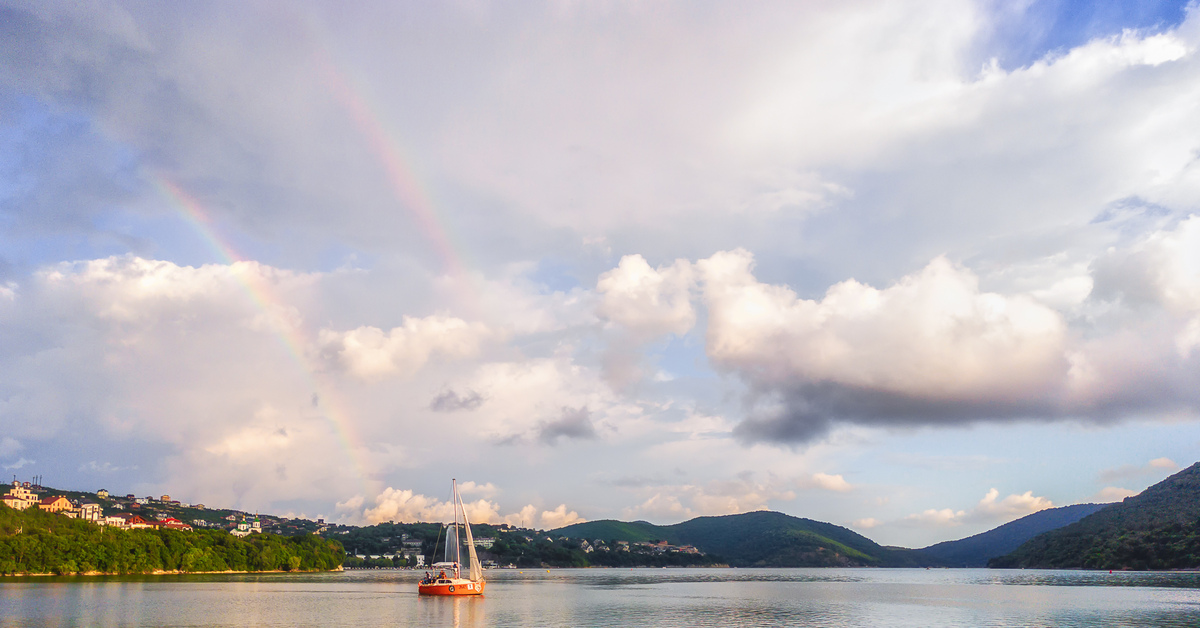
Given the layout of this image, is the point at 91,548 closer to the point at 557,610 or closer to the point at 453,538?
the point at 453,538

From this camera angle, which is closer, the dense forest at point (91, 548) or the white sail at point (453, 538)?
the white sail at point (453, 538)

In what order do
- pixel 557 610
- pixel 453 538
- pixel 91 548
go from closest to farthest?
pixel 557 610 < pixel 453 538 < pixel 91 548

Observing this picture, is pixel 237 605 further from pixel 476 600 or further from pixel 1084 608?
pixel 1084 608

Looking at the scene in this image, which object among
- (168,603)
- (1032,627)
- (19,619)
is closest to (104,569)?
(168,603)

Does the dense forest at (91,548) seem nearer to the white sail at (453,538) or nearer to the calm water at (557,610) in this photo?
the calm water at (557,610)

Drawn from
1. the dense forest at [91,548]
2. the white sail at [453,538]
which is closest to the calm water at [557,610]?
the white sail at [453,538]

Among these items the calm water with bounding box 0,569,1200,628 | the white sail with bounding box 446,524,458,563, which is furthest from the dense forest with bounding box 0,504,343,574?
the white sail with bounding box 446,524,458,563

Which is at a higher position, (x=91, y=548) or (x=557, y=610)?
(x=91, y=548)

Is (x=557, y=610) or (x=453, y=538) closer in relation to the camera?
(x=557, y=610)

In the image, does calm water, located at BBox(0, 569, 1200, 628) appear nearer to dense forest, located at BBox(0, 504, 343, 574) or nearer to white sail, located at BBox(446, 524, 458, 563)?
white sail, located at BBox(446, 524, 458, 563)

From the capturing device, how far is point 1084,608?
9162 centimetres

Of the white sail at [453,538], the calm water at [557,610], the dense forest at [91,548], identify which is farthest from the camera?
the dense forest at [91,548]

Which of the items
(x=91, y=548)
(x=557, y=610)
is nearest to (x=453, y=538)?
(x=557, y=610)

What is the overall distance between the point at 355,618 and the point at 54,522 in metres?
→ 148
